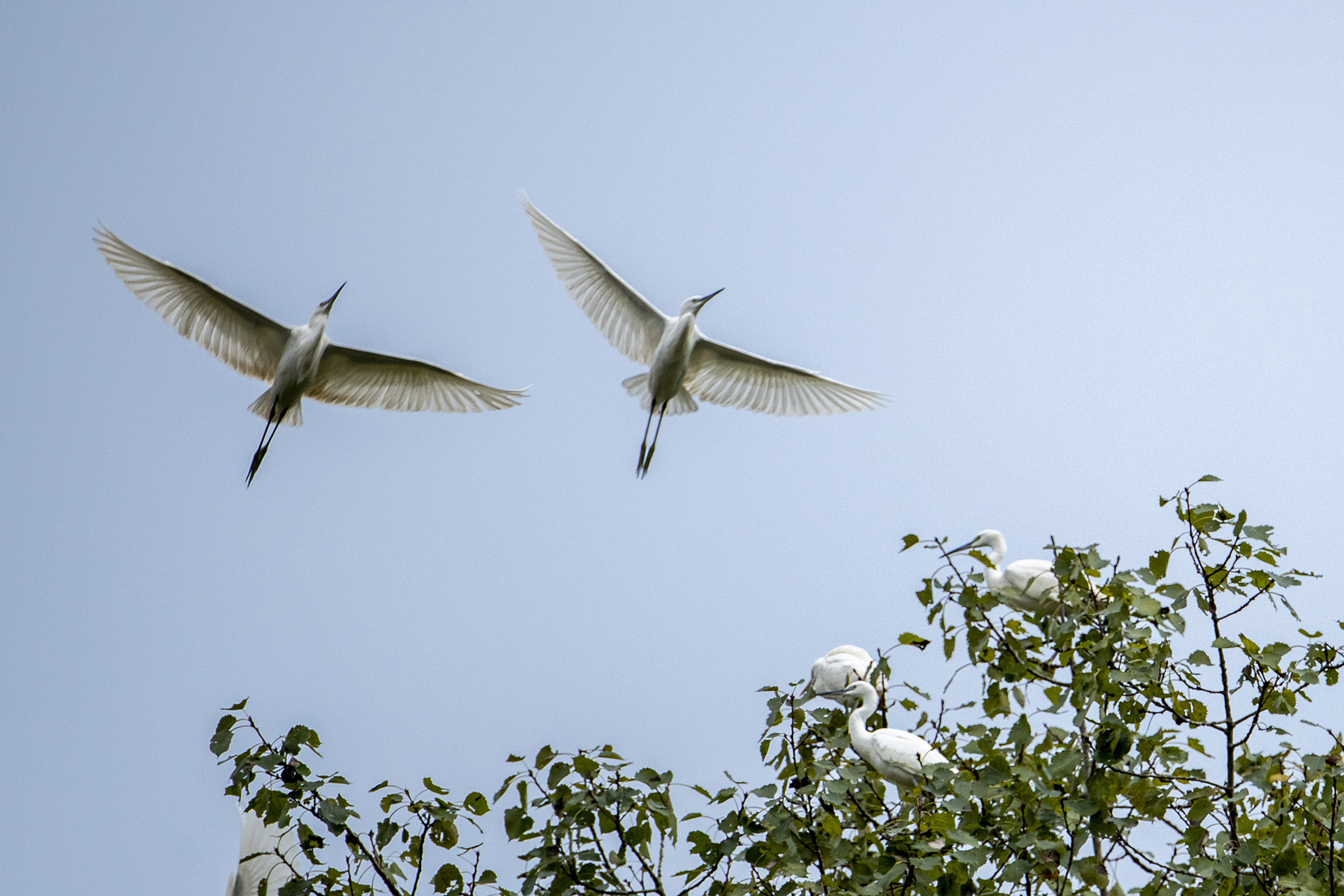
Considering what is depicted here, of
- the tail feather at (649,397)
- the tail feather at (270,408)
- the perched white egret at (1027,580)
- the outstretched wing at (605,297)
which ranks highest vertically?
the outstretched wing at (605,297)

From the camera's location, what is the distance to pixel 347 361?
461 inches

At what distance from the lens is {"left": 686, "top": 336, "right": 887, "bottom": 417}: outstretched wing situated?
40.8 ft

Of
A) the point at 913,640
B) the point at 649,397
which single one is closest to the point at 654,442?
the point at 649,397

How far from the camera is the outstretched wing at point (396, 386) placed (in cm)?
1166

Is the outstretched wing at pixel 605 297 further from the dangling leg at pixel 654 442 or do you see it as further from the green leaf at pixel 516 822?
the green leaf at pixel 516 822

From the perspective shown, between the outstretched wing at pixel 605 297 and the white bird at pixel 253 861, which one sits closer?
the white bird at pixel 253 861

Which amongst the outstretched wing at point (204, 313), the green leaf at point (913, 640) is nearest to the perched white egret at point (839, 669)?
the green leaf at point (913, 640)

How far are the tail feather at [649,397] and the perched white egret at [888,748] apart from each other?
5.82 metres

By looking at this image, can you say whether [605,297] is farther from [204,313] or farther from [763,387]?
[204,313]

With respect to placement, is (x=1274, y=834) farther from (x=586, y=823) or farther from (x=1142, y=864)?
(x=586, y=823)

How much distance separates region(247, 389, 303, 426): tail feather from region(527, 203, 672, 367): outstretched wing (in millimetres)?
2804

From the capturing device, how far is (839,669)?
24.7 feet

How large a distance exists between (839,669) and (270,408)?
20.9ft

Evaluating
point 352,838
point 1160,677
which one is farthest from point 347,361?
point 1160,677
